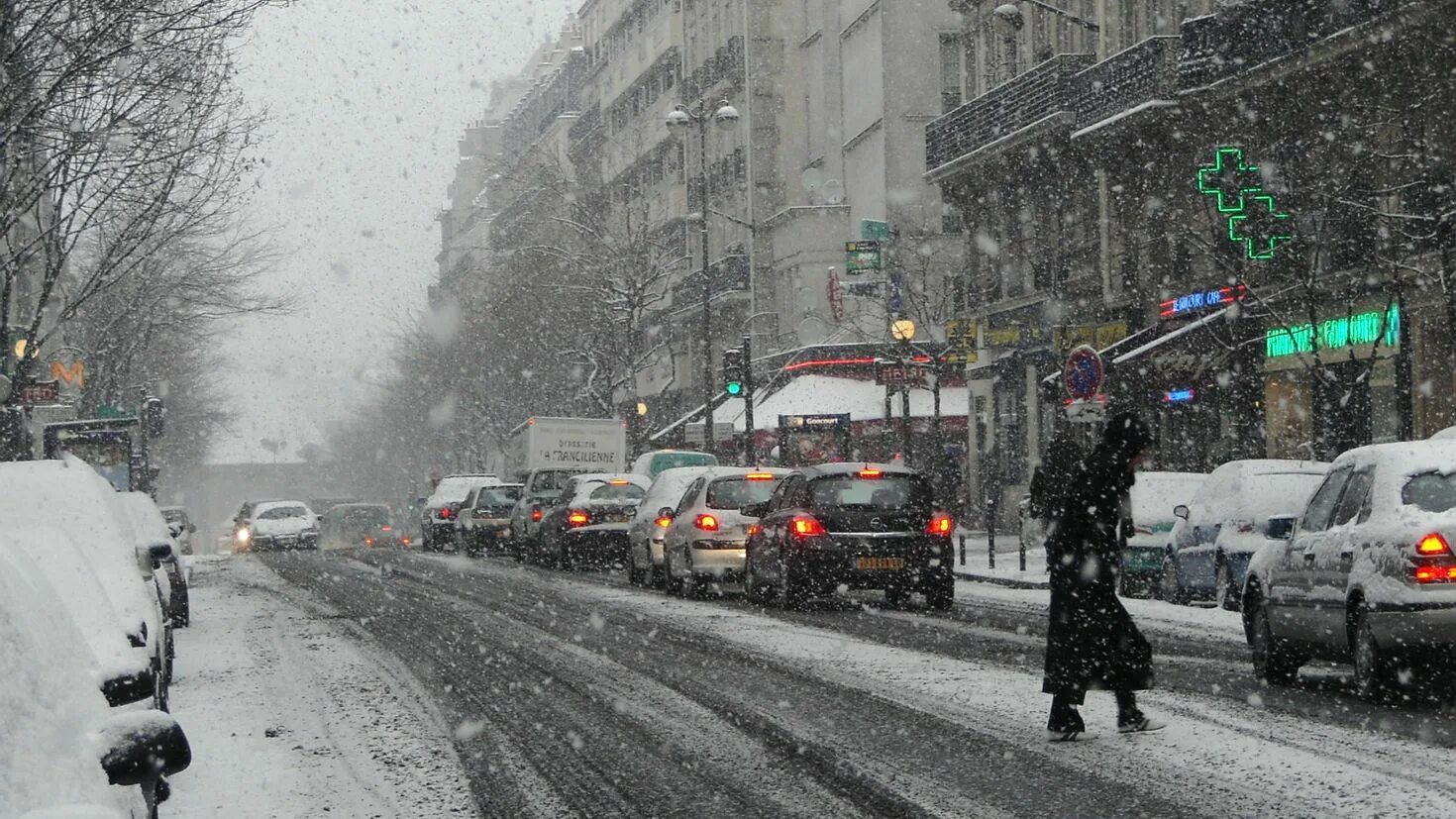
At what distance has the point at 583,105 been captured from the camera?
98688 mm

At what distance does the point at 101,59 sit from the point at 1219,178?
15.3 metres

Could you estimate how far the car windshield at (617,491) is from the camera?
3591cm

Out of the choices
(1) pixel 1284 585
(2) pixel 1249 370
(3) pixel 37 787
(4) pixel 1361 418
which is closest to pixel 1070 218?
(2) pixel 1249 370

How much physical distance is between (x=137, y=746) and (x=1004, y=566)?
28.2 meters

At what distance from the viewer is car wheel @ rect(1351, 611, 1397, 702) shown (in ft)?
40.1

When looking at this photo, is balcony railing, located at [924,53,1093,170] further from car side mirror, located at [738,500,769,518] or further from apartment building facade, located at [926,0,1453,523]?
car side mirror, located at [738,500,769,518]

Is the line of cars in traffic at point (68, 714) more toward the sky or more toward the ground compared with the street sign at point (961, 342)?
more toward the ground

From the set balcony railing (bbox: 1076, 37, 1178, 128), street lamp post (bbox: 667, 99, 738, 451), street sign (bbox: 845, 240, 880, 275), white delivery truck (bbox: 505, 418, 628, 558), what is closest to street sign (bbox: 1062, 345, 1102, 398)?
balcony railing (bbox: 1076, 37, 1178, 128)

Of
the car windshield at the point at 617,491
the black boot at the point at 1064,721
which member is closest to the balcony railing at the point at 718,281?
the car windshield at the point at 617,491

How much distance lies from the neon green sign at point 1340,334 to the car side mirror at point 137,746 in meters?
25.3

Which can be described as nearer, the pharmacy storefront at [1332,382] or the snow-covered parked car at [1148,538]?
the snow-covered parked car at [1148,538]

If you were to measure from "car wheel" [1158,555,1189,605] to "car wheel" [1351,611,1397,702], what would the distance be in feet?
35.9

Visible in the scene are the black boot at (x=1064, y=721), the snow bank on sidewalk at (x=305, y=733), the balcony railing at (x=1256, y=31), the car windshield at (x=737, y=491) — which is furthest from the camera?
the balcony railing at (x=1256, y=31)

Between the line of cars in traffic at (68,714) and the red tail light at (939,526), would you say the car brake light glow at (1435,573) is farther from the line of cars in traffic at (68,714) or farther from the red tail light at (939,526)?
the red tail light at (939,526)
